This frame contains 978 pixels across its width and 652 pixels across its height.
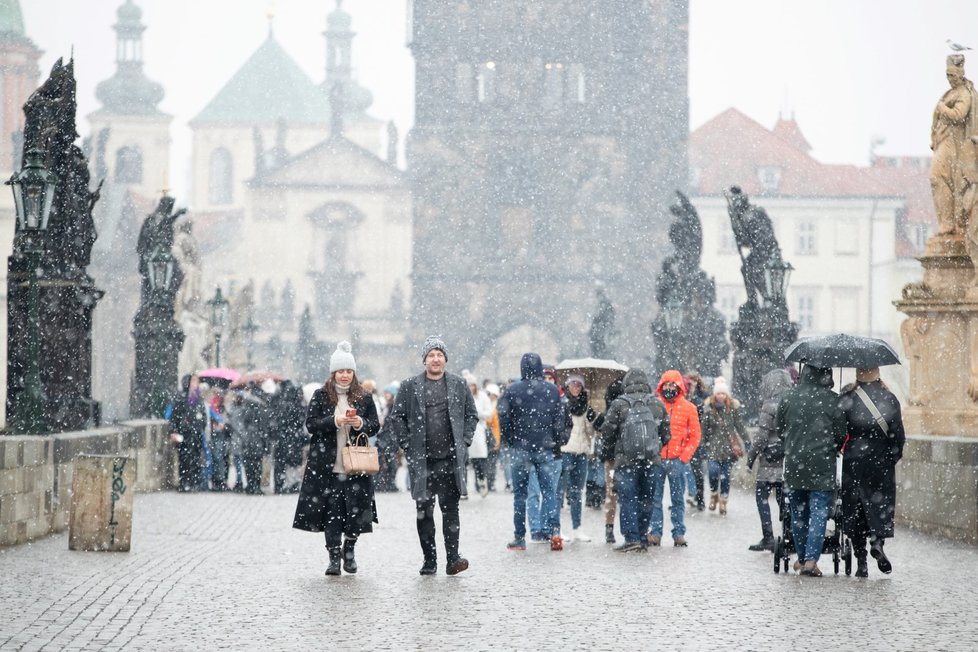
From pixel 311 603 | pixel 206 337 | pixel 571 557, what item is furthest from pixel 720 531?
pixel 206 337

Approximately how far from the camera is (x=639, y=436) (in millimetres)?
13727

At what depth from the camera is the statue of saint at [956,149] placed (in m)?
16.1

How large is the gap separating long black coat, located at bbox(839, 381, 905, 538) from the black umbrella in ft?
0.77

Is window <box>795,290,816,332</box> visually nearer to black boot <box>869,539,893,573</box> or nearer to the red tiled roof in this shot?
the red tiled roof

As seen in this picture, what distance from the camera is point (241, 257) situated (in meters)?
88.7

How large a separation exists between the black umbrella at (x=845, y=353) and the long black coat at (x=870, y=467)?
9.2 inches

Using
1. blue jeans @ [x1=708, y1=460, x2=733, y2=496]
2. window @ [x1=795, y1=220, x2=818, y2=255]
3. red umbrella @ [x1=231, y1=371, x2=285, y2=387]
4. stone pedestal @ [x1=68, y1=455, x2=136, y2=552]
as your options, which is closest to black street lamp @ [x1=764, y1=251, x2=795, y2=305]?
blue jeans @ [x1=708, y1=460, x2=733, y2=496]

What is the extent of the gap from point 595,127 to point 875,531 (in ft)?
208

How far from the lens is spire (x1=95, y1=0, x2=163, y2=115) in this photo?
111m

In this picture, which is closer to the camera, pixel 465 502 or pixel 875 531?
pixel 875 531

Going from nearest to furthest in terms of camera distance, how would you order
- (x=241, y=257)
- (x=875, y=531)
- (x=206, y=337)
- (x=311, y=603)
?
(x=311, y=603), (x=875, y=531), (x=206, y=337), (x=241, y=257)

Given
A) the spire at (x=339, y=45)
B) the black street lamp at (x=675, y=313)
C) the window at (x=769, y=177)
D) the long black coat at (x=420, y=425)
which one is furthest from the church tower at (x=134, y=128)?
the long black coat at (x=420, y=425)

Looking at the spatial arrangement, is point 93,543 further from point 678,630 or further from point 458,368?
point 458,368

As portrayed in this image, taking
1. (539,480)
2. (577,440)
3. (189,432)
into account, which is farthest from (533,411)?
(189,432)
